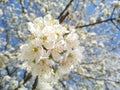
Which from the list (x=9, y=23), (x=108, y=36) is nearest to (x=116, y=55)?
(x=108, y=36)

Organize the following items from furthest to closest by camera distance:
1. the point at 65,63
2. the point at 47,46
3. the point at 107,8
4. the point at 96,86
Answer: the point at 107,8, the point at 96,86, the point at 65,63, the point at 47,46

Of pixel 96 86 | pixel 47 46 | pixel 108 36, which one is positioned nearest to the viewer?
pixel 47 46

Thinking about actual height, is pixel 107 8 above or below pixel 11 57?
below

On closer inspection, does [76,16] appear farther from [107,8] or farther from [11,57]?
[11,57]

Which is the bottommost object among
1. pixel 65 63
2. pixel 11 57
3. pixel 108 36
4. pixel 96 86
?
pixel 108 36

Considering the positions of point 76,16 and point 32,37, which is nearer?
point 32,37

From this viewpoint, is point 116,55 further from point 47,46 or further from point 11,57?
point 47,46

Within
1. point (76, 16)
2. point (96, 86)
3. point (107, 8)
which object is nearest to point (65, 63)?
point (96, 86)
